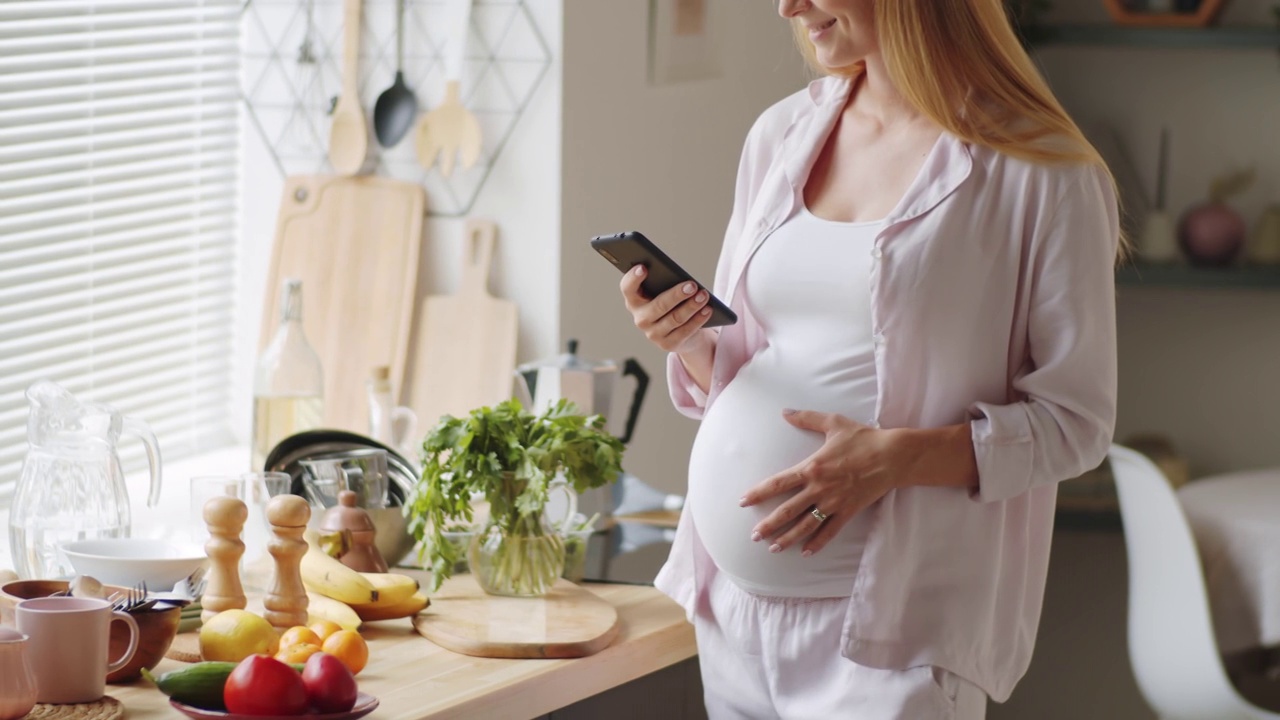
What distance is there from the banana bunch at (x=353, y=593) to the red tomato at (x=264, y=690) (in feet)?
1.03

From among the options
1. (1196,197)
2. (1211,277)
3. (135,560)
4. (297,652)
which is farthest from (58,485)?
(1196,197)

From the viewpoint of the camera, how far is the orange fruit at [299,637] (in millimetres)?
1454

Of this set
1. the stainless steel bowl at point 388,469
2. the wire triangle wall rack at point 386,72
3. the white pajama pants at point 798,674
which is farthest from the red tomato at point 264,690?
the wire triangle wall rack at point 386,72

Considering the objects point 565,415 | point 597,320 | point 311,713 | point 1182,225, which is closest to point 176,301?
point 597,320

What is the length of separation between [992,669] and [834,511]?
219mm

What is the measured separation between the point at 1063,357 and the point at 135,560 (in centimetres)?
95

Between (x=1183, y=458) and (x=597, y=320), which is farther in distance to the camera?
(x=1183, y=458)

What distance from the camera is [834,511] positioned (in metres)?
1.38

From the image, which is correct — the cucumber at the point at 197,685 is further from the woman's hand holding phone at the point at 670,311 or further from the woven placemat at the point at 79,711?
the woman's hand holding phone at the point at 670,311

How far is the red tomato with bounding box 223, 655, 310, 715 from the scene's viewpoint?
128 cm

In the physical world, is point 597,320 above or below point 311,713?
above

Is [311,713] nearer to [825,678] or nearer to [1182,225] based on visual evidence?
[825,678]

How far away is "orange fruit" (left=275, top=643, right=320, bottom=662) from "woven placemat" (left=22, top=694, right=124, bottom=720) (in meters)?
0.16

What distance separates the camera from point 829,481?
138 centimetres
